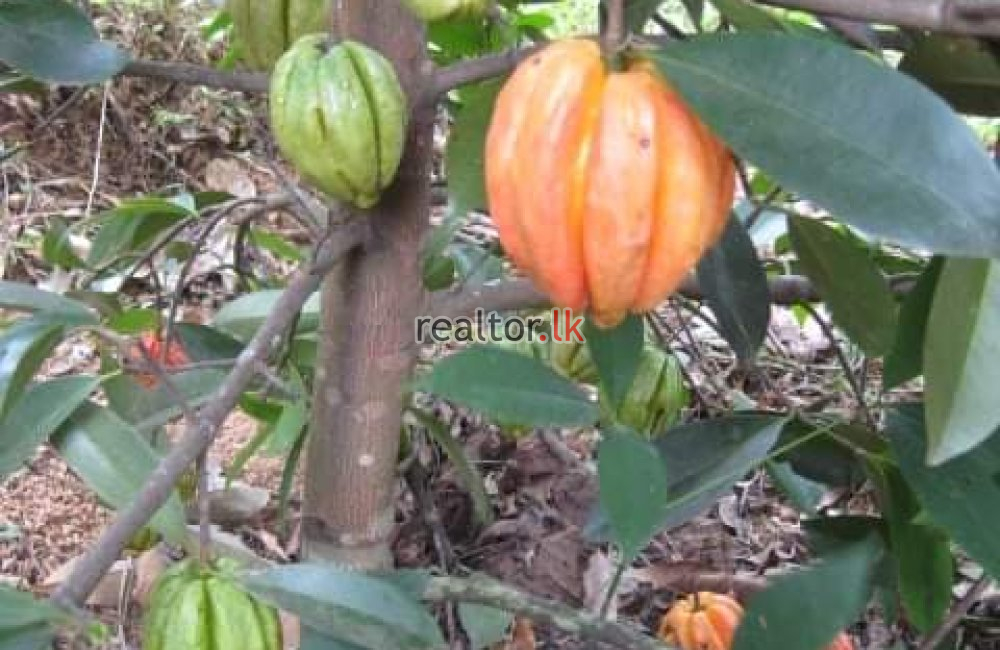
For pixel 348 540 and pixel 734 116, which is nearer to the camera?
pixel 734 116

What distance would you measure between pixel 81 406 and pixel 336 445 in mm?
231

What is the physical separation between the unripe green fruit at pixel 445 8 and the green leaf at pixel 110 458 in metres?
0.35

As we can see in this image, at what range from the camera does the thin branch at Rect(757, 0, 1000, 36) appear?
0.57 meters

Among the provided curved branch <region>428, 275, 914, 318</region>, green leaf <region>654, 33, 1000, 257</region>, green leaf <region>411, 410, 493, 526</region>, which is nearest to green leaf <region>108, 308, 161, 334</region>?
green leaf <region>411, 410, 493, 526</region>

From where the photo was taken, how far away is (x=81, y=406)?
0.89 meters

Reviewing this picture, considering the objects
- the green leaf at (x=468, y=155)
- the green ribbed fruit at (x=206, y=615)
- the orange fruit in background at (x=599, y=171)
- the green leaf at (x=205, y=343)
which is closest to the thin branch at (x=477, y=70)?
the green leaf at (x=468, y=155)

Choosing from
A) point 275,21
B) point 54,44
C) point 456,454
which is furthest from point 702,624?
point 54,44

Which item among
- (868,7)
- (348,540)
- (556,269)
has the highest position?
(868,7)

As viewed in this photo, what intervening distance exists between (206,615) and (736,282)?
45 cm

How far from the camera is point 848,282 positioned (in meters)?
0.89

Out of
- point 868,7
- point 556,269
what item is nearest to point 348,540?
point 556,269

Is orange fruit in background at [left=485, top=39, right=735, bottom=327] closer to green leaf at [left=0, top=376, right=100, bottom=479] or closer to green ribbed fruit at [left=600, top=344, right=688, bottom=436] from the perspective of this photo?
Result: green leaf at [left=0, top=376, right=100, bottom=479]

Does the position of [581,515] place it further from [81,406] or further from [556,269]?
[556,269]

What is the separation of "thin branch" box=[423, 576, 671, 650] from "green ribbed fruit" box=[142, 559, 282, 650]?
0.72ft
